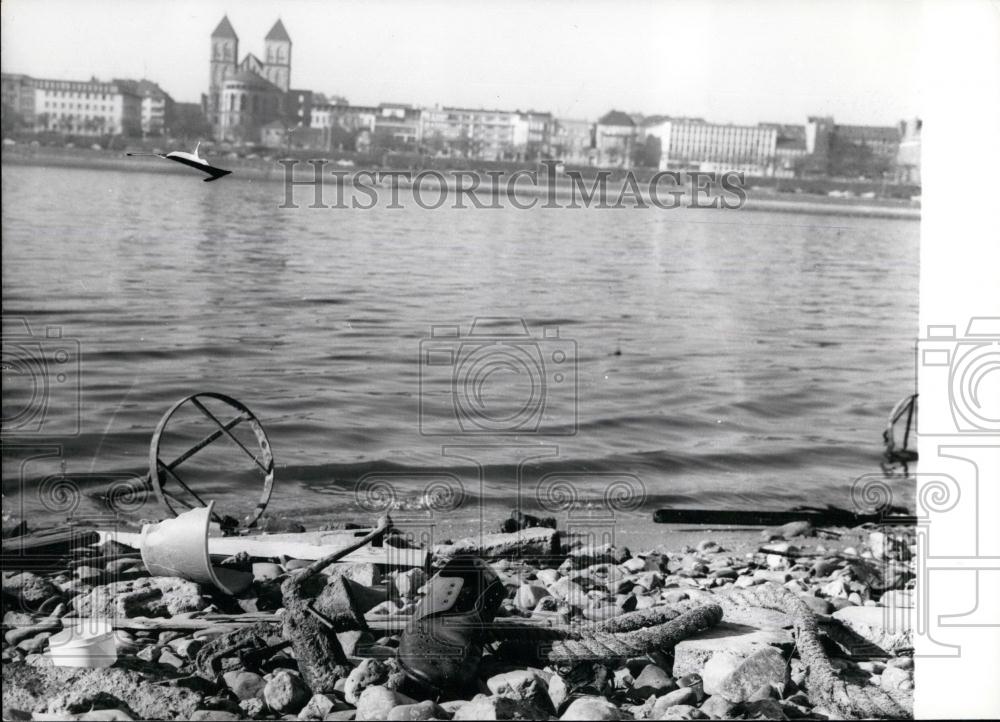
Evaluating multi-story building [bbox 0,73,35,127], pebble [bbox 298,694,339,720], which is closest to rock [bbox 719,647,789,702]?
pebble [bbox 298,694,339,720]

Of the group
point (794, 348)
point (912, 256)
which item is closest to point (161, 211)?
point (794, 348)

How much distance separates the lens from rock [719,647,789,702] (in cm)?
368

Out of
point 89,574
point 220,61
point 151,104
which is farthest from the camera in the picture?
point 151,104

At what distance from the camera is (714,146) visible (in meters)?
7.33

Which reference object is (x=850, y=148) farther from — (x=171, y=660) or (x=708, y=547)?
(x=171, y=660)

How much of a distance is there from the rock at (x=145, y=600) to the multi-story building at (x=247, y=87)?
3.31 m

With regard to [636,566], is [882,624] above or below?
above

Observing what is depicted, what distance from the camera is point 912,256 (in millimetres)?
10820

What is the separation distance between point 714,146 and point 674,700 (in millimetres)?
4613

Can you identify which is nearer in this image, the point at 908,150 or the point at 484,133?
the point at 484,133

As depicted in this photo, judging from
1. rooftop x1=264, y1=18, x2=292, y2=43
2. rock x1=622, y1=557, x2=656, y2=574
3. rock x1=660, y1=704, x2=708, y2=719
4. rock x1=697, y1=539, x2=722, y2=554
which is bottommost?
rock x1=697, y1=539, x2=722, y2=554

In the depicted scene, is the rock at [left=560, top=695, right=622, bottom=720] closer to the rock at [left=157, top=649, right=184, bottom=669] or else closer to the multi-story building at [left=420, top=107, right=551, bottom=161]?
the rock at [left=157, top=649, right=184, bottom=669]

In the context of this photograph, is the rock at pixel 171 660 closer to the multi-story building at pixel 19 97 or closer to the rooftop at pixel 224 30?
the rooftop at pixel 224 30

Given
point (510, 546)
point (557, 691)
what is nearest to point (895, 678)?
point (557, 691)
